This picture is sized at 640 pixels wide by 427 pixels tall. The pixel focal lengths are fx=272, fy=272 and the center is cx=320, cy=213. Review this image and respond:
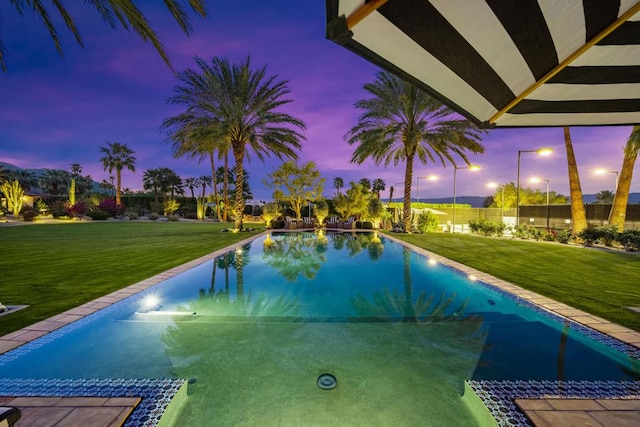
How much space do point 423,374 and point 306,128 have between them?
1618 cm

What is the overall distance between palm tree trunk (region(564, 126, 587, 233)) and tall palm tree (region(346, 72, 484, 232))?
3.63 metres

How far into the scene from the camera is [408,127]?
1612cm

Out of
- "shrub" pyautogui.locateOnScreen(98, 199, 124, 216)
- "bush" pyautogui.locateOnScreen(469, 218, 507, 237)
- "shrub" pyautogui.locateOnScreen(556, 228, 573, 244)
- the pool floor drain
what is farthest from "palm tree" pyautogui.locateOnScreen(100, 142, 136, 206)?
"shrub" pyautogui.locateOnScreen(556, 228, 573, 244)

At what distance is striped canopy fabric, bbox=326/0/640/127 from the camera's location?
4.44ft

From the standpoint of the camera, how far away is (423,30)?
4.80ft

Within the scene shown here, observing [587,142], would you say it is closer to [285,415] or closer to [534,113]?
[534,113]

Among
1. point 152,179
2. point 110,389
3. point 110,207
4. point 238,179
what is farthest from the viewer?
point 152,179

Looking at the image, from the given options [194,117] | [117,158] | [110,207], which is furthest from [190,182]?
[194,117]

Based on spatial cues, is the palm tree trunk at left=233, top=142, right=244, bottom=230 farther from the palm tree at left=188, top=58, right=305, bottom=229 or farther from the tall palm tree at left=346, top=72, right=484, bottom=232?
the tall palm tree at left=346, top=72, right=484, bottom=232

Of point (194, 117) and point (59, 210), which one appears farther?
point (59, 210)

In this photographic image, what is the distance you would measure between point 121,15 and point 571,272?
11050 mm

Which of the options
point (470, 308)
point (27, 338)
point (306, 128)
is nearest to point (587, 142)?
point (306, 128)

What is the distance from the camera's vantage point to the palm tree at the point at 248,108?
16031mm

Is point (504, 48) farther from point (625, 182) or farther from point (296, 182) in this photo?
point (296, 182)
